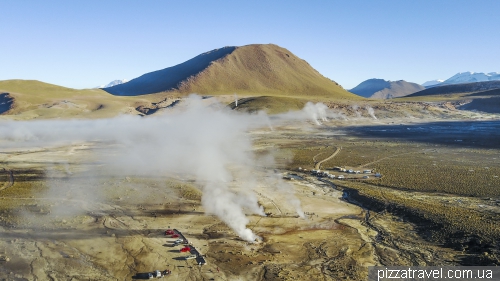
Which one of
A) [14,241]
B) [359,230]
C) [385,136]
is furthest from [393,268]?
[385,136]

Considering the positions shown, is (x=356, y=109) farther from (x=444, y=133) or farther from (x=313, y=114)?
(x=444, y=133)

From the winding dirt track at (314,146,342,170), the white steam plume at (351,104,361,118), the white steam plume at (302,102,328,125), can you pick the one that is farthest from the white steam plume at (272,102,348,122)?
the winding dirt track at (314,146,342,170)

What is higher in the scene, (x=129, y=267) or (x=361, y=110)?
(x=361, y=110)

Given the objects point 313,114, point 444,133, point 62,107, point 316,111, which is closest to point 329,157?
point 444,133

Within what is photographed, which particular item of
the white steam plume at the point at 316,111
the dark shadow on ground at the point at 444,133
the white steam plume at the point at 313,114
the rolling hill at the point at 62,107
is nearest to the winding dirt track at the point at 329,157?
the dark shadow on ground at the point at 444,133

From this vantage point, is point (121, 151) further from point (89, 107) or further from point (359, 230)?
point (89, 107)

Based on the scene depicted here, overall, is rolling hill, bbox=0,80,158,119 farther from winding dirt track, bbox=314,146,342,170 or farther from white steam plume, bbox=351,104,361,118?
winding dirt track, bbox=314,146,342,170

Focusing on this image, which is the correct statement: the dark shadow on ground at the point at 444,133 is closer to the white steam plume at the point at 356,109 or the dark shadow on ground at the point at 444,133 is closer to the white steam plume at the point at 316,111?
the white steam plume at the point at 316,111

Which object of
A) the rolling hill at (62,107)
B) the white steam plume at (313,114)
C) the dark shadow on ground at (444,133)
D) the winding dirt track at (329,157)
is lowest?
the winding dirt track at (329,157)

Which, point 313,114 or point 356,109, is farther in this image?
point 356,109

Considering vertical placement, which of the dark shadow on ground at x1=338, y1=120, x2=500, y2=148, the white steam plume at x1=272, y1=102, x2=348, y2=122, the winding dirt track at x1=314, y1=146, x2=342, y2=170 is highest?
the white steam plume at x1=272, y1=102, x2=348, y2=122

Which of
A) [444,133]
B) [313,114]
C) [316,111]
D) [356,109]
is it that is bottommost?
[444,133]
